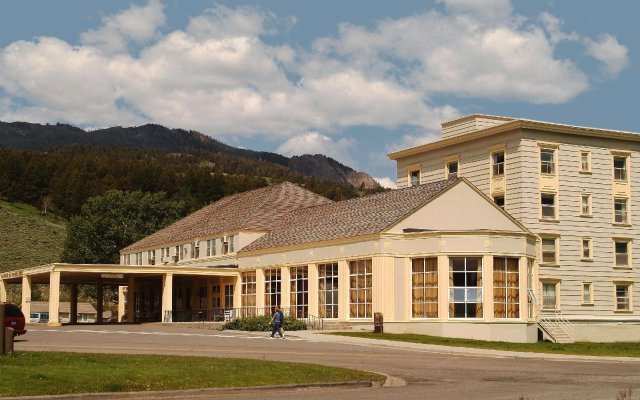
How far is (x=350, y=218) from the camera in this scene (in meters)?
57.2

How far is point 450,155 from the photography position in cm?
6419

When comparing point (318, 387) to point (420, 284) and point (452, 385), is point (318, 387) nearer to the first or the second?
point (452, 385)

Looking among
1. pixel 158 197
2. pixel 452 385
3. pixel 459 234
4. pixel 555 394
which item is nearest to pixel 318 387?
pixel 452 385

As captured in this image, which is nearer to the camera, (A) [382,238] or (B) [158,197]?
(A) [382,238]

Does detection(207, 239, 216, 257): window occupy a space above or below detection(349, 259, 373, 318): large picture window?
above

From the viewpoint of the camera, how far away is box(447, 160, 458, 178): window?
2515 inches

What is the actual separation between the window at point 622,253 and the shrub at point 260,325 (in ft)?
75.6

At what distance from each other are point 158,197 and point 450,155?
56044 millimetres

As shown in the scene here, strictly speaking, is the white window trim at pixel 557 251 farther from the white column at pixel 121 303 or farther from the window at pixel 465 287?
the white column at pixel 121 303

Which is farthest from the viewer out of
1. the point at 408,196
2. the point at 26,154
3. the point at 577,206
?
the point at 26,154

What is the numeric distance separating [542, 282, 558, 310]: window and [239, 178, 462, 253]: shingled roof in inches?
394

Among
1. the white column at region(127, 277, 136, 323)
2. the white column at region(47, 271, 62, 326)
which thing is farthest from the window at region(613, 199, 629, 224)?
the white column at region(127, 277, 136, 323)

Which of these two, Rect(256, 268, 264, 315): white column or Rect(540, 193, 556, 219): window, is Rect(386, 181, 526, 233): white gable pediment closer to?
Rect(540, 193, 556, 219): window

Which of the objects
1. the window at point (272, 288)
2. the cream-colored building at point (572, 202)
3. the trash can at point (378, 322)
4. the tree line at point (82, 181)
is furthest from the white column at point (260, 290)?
the tree line at point (82, 181)
